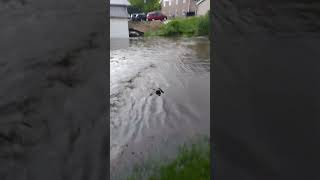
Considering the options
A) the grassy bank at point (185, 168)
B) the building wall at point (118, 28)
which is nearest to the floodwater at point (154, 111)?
the grassy bank at point (185, 168)

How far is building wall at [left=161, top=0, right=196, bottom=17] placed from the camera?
59.9 metres

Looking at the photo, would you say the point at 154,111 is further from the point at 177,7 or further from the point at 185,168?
the point at 177,7

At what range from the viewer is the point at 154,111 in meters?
8.41

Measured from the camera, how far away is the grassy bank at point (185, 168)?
466 cm

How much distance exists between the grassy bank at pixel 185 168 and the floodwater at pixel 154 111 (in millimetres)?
356

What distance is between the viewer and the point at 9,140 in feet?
6.23

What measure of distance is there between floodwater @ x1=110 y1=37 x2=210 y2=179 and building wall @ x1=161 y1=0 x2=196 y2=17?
46.9m

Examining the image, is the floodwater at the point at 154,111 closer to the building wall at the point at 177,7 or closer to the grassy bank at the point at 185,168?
the grassy bank at the point at 185,168
